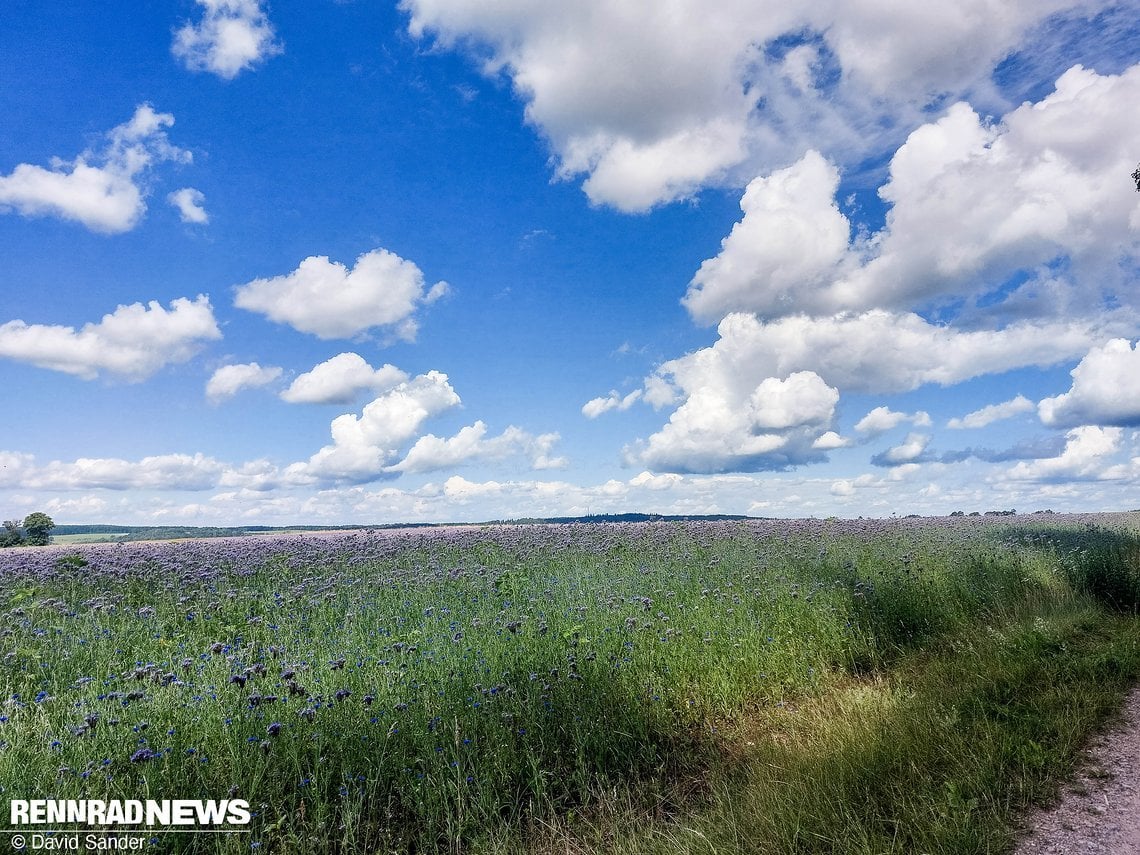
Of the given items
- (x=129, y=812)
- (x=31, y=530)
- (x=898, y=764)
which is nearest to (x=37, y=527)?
(x=31, y=530)

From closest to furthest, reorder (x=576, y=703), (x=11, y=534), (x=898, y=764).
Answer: (x=898, y=764) < (x=576, y=703) < (x=11, y=534)

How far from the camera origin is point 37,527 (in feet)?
102

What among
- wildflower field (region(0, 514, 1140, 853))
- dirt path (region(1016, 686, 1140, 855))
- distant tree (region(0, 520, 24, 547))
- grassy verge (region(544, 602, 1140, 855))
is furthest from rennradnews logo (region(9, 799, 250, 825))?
distant tree (region(0, 520, 24, 547))

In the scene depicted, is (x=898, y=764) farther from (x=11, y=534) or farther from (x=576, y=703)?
(x=11, y=534)

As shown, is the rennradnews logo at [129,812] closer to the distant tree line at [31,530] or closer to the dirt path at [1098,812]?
the dirt path at [1098,812]

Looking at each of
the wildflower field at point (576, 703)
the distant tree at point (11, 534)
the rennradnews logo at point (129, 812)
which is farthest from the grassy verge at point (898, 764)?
the distant tree at point (11, 534)

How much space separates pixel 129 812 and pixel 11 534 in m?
35.5

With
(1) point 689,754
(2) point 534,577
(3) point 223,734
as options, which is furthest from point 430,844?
(2) point 534,577

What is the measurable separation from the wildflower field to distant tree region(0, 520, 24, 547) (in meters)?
24.5

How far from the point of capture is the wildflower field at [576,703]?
3.86 m

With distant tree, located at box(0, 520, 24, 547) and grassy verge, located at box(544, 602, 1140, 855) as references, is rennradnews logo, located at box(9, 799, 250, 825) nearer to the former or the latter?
grassy verge, located at box(544, 602, 1140, 855)

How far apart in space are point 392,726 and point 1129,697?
630 cm

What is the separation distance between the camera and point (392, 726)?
474cm

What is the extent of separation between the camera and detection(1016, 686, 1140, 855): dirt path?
3.42 m
